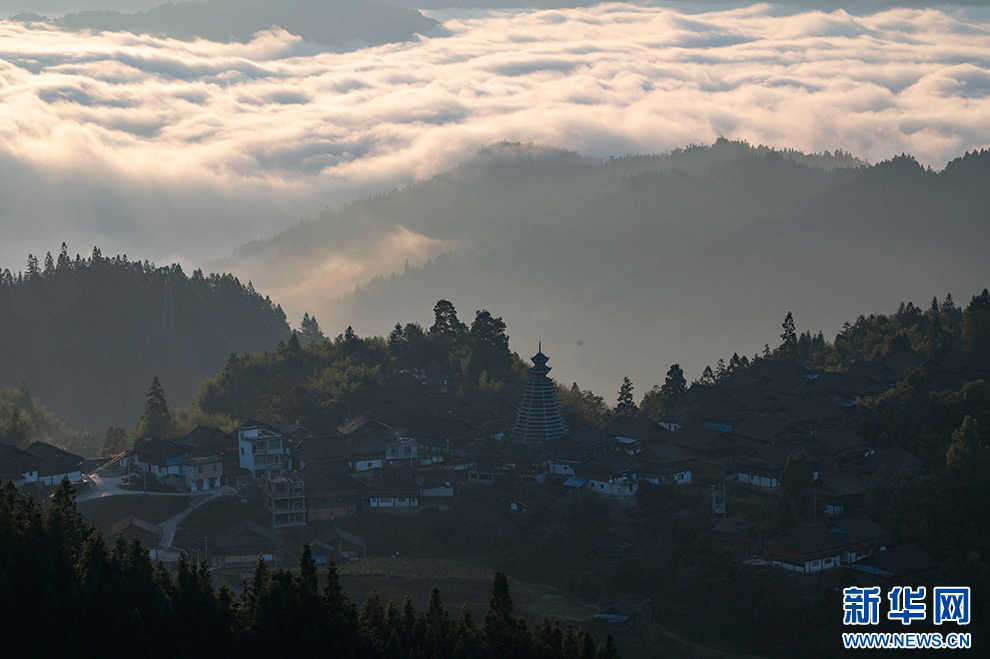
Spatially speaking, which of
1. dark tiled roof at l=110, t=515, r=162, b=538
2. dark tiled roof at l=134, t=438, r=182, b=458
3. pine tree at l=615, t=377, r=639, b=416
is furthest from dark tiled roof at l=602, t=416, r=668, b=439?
dark tiled roof at l=110, t=515, r=162, b=538

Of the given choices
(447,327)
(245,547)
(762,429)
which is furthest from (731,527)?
(447,327)

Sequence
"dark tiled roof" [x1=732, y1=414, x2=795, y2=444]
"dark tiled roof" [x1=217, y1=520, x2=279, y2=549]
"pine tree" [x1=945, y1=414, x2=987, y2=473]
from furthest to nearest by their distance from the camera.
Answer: "dark tiled roof" [x1=732, y1=414, x2=795, y2=444] → "pine tree" [x1=945, y1=414, x2=987, y2=473] → "dark tiled roof" [x1=217, y1=520, x2=279, y2=549]

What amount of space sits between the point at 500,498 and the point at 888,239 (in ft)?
385

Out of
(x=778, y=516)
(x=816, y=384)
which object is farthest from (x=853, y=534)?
(x=816, y=384)

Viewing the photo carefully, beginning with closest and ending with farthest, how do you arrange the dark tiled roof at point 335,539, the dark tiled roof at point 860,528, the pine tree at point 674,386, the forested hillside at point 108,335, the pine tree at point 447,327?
1. the dark tiled roof at point 860,528
2. the dark tiled roof at point 335,539
3. the pine tree at point 674,386
4. the pine tree at point 447,327
5. the forested hillside at point 108,335

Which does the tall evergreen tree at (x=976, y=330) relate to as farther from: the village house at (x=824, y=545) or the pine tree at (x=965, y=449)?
the village house at (x=824, y=545)

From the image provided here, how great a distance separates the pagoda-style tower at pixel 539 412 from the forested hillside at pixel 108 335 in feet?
191

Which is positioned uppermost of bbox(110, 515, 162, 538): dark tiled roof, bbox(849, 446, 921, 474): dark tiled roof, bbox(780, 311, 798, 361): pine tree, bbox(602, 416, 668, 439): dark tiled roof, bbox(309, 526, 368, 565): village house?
bbox(780, 311, 798, 361): pine tree

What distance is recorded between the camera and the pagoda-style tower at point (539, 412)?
76.1 meters

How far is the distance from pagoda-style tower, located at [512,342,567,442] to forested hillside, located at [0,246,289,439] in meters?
58.1

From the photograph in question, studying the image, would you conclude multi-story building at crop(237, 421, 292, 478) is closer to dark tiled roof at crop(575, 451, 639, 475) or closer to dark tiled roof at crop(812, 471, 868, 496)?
dark tiled roof at crop(575, 451, 639, 475)

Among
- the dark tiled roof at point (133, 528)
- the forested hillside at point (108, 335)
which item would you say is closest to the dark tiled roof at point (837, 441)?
the dark tiled roof at point (133, 528)

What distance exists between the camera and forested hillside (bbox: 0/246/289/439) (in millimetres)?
127750

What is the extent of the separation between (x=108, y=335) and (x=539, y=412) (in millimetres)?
70840
